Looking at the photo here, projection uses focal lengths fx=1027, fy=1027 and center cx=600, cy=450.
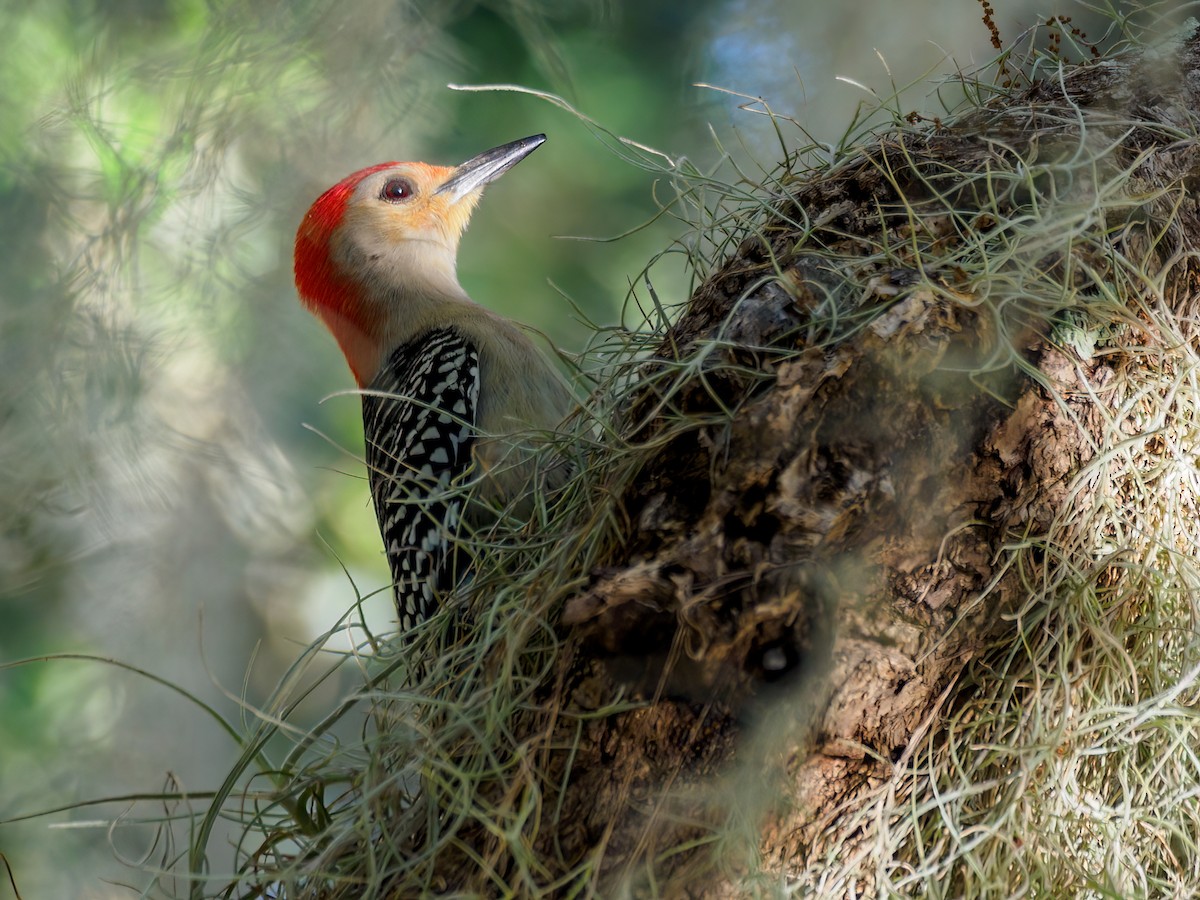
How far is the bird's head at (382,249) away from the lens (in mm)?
2930

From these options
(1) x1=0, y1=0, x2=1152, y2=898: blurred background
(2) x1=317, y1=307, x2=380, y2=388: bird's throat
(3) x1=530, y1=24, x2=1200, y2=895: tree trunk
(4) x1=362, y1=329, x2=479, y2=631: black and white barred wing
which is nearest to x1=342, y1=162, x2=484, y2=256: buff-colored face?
(2) x1=317, y1=307, x2=380, y2=388: bird's throat

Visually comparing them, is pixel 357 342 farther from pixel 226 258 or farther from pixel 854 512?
pixel 854 512

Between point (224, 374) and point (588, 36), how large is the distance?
2259 mm

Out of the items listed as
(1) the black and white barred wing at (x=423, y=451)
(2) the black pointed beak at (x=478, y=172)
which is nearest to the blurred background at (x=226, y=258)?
(2) the black pointed beak at (x=478, y=172)

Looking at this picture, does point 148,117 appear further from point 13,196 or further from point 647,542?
point 647,542

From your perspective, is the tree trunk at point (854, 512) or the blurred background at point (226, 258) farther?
the blurred background at point (226, 258)

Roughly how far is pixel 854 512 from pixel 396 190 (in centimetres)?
229

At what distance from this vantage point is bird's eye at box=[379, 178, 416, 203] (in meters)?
3.06

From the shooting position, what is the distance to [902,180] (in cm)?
144

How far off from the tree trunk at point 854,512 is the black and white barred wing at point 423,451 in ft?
3.16

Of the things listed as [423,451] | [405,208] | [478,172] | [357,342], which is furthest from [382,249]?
[423,451]

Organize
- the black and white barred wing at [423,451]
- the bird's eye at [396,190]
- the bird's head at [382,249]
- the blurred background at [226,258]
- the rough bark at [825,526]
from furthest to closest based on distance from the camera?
the blurred background at [226,258] < the bird's eye at [396,190] < the bird's head at [382,249] < the black and white barred wing at [423,451] < the rough bark at [825,526]

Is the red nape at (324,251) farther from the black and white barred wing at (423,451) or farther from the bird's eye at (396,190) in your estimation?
the black and white barred wing at (423,451)

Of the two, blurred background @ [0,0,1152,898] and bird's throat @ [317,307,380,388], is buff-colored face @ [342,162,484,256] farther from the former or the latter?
blurred background @ [0,0,1152,898]
